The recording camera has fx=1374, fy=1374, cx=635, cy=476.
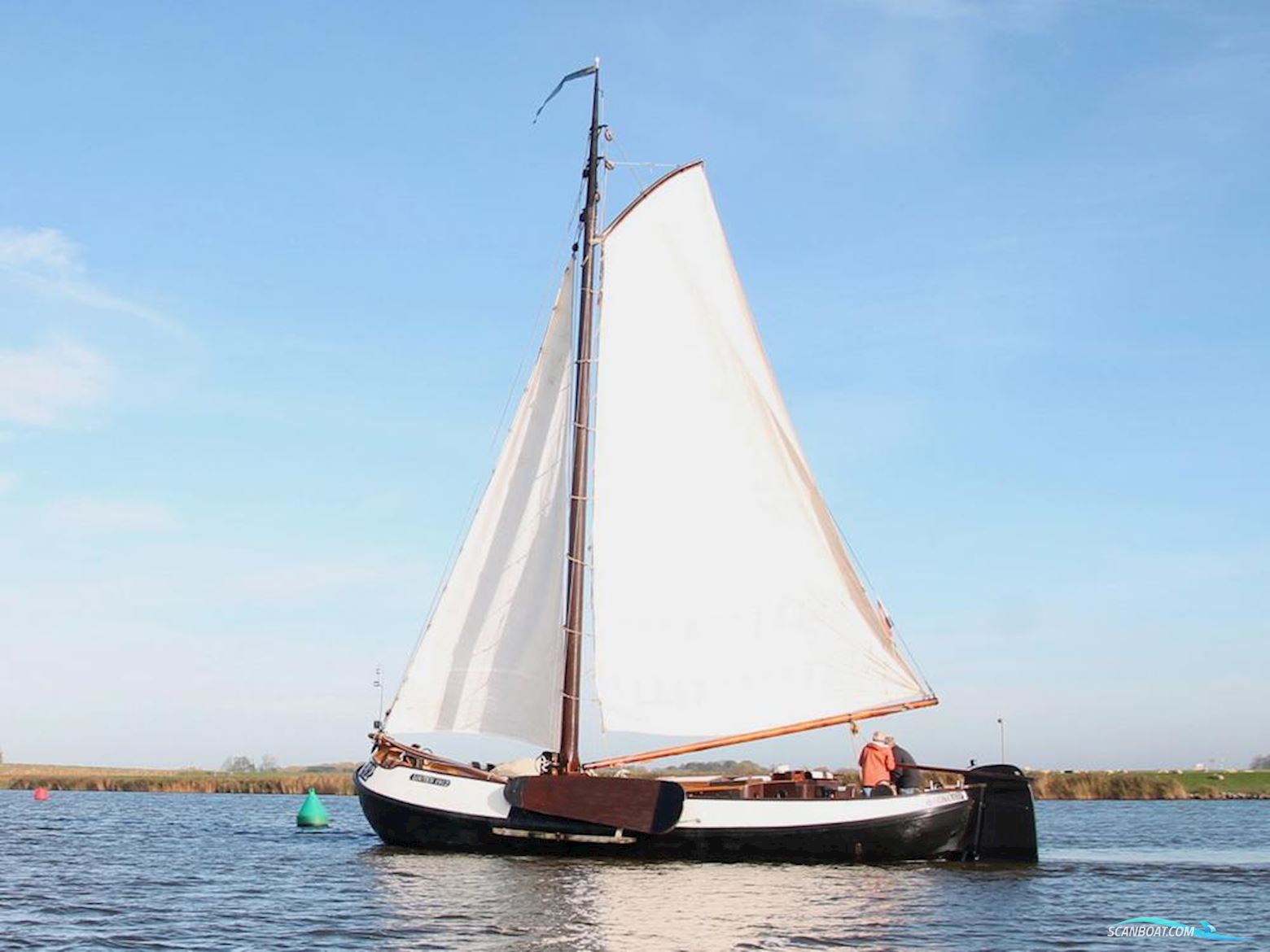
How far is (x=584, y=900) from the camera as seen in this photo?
2753 cm

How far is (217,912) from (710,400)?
18168 millimetres

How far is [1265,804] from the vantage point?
91000 mm

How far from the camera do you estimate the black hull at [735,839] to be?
33906 millimetres

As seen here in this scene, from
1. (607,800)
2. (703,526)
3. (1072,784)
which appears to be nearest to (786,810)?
(607,800)

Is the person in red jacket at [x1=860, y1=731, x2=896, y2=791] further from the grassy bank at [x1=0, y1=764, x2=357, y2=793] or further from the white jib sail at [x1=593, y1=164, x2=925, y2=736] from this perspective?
the grassy bank at [x1=0, y1=764, x2=357, y2=793]

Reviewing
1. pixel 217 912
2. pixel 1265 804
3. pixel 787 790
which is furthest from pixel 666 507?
pixel 1265 804

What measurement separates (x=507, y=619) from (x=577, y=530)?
10.1 ft

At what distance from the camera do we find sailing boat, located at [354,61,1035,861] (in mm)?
34594

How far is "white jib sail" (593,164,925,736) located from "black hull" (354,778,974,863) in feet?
9.45

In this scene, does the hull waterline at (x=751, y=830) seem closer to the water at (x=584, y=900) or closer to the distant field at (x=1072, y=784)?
the water at (x=584, y=900)

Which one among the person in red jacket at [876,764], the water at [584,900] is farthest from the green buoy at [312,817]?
the person in red jacket at [876,764]

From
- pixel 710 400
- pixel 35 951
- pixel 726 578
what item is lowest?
pixel 35 951

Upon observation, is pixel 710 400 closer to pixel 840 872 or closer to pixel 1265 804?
pixel 840 872

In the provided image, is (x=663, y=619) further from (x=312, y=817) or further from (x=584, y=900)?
(x=312, y=817)
